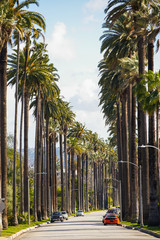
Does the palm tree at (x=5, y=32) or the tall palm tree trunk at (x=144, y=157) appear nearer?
the palm tree at (x=5, y=32)

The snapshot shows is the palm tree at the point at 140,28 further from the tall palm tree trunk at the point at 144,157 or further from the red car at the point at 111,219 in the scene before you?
the red car at the point at 111,219

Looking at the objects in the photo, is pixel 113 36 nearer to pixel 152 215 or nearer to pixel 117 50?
pixel 117 50

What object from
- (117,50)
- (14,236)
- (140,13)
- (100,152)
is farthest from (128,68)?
(100,152)

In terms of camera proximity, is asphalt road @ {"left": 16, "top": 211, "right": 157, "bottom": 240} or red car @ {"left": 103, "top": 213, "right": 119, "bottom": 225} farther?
red car @ {"left": 103, "top": 213, "right": 119, "bottom": 225}

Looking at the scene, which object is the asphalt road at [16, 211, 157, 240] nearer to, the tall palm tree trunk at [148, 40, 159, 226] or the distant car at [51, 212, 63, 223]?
the tall palm tree trunk at [148, 40, 159, 226]

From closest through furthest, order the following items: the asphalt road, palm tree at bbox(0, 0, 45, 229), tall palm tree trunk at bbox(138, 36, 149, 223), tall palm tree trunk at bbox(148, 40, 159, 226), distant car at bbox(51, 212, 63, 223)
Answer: the asphalt road, palm tree at bbox(0, 0, 45, 229), tall palm tree trunk at bbox(148, 40, 159, 226), tall palm tree trunk at bbox(138, 36, 149, 223), distant car at bbox(51, 212, 63, 223)

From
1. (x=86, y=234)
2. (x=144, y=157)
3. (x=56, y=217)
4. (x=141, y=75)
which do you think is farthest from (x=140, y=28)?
(x=56, y=217)

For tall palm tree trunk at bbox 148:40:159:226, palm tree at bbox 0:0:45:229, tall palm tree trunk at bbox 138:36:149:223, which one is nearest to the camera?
palm tree at bbox 0:0:45:229

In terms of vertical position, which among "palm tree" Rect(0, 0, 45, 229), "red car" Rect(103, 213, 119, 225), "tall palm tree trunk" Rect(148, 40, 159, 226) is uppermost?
"palm tree" Rect(0, 0, 45, 229)

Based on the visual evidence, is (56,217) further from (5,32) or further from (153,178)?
(5,32)

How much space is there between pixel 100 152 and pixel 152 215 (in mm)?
136859

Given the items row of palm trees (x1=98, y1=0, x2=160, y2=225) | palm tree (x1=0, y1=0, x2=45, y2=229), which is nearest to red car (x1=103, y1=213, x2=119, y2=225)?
row of palm trees (x1=98, y1=0, x2=160, y2=225)

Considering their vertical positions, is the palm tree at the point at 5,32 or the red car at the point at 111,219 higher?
the palm tree at the point at 5,32

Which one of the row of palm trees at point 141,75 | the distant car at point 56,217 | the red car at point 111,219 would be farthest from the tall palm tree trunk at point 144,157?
the distant car at point 56,217
